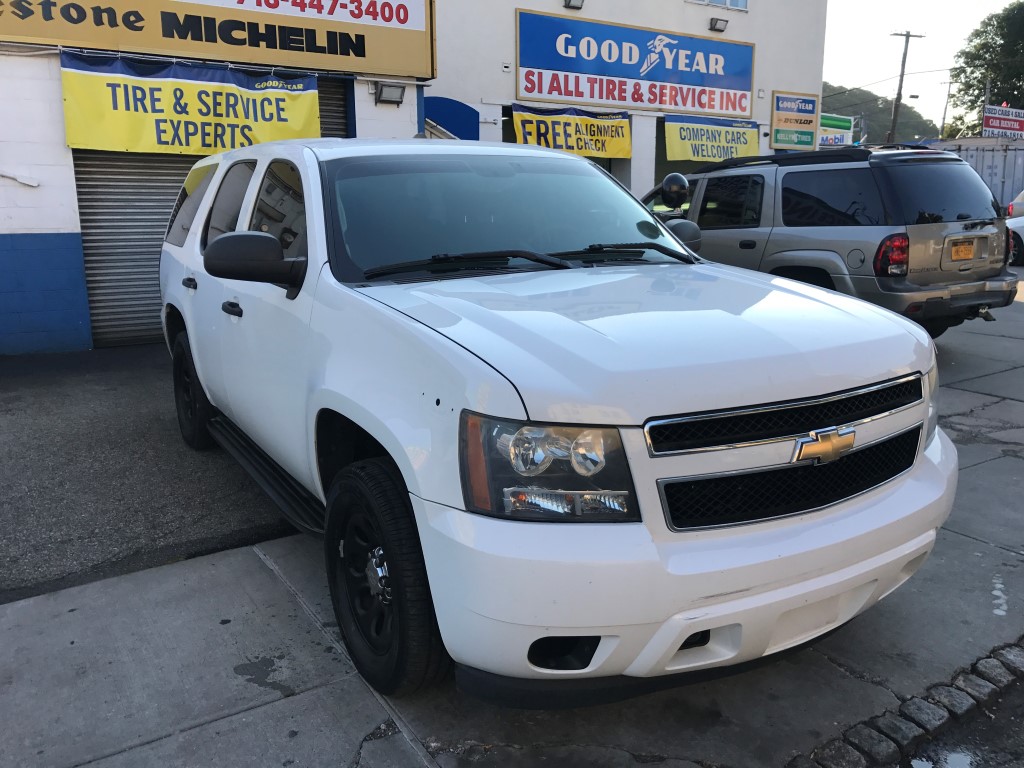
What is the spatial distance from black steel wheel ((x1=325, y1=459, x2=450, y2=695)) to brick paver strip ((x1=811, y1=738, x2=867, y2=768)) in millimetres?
1170

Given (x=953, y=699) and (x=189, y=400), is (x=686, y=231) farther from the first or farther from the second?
(x=189, y=400)

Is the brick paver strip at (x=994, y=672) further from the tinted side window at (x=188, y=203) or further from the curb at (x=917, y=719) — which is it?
the tinted side window at (x=188, y=203)

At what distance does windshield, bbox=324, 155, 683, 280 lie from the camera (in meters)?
3.33

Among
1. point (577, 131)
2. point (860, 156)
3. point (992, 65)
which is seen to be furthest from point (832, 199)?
point (992, 65)

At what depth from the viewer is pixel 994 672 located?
2.95 metres

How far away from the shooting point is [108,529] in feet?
14.2

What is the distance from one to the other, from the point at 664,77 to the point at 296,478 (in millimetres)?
13695

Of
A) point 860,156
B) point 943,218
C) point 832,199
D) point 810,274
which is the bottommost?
point 810,274

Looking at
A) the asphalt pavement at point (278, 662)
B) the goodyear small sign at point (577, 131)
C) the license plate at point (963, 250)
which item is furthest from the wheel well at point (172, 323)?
the goodyear small sign at point (577, 131)

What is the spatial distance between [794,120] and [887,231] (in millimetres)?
11651

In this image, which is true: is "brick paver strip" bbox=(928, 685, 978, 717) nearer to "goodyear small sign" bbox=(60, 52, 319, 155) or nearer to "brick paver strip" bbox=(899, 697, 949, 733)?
"brick paver strip" bbox=(899, 697, 949, 733)

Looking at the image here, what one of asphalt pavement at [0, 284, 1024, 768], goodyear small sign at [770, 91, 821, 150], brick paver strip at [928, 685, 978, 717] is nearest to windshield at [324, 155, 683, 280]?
asphalt pavement at [0, 284, 1024, 768]

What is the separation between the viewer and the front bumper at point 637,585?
209 centimetres

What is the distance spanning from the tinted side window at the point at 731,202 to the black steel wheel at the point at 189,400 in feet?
17.7
